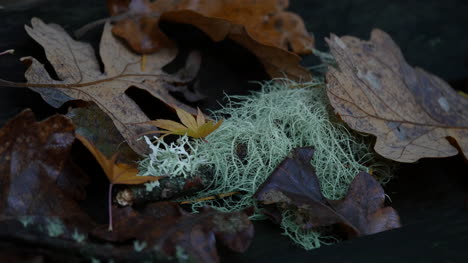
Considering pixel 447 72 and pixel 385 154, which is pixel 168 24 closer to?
pixel 385 154

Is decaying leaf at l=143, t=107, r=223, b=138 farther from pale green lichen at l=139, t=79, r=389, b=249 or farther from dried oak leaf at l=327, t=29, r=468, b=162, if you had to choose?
dried oak leaf at l=327, t=29, r=468, b=162

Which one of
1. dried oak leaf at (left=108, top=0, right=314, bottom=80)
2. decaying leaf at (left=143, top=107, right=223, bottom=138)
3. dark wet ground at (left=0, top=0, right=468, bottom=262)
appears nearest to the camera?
dark wet ground at (left=0, top=0, right=468, bottom=262)

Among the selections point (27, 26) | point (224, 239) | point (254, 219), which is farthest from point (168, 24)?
point (224, 239)

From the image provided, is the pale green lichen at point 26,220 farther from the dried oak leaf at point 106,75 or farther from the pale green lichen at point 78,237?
the dried oak leaf at point 106,75

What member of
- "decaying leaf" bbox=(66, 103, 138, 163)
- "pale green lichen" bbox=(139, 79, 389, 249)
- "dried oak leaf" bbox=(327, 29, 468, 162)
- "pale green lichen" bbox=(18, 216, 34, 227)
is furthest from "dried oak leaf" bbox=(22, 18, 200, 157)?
"dried oak leaf" bbox=(327, 29, 468, 162)

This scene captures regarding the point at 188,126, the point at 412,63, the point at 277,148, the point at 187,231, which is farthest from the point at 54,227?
the point at 412,63

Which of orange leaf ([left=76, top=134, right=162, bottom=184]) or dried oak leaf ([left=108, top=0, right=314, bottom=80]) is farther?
dried oak leaf ([left=108, top=0, right=314, bottom=80])
